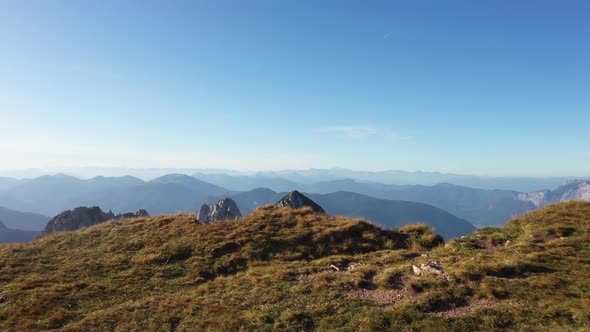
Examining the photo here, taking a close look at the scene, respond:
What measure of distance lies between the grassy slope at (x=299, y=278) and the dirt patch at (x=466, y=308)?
0.10 metres

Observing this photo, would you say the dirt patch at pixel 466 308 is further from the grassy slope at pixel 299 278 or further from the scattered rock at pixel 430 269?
the scattered rock at pixel 430 269

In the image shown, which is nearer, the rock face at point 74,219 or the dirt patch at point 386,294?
the dirt patch at point 386,294

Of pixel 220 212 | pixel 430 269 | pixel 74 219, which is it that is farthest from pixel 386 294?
pixel 220 212

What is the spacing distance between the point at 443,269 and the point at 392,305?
→ 171 inches

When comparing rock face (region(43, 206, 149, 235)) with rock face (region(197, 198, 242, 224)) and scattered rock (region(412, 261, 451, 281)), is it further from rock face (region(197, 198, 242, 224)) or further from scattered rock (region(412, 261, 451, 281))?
scattered rock (region(412, 261, 451, 281))

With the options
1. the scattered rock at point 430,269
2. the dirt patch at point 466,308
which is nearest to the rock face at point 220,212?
the scattered rock at point 430,269

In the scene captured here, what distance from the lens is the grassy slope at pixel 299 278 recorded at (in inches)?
452

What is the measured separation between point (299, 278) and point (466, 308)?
309 inches

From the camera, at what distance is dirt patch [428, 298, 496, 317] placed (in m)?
11.2

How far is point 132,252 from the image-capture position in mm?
21719

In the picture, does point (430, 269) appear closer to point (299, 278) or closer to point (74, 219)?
point (299, 278)

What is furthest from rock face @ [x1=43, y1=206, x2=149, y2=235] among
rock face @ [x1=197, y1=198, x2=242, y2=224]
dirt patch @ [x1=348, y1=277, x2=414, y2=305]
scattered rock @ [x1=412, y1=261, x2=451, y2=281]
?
scattered rock @ [x1=412, y1=261, x2=451, y2=281]

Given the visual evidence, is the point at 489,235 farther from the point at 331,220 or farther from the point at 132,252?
the point at 132,252

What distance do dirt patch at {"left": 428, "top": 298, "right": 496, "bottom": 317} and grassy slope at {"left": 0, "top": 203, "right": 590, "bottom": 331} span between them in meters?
0.10
